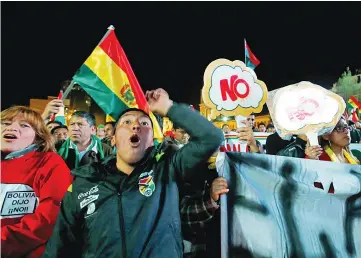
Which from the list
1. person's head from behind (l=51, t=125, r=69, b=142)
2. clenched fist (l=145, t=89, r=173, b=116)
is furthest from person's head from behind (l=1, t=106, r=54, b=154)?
person's head from behind (l=51, t=125, r=69, b=142)

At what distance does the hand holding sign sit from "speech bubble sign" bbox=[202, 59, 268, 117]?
0.22 m

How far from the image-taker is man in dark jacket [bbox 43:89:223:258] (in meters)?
2.28

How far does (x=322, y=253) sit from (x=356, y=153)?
246cm

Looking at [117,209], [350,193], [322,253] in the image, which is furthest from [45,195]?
[350,193]

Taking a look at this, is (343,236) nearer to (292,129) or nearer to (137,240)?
(292,129)

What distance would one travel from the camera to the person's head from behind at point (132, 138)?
98.5 inches

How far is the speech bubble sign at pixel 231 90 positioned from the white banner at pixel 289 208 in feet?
2.73

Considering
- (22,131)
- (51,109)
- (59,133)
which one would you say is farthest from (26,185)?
(59,133)

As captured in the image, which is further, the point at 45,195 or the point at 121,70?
the point at 121,70

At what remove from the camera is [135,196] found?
2.35 metres

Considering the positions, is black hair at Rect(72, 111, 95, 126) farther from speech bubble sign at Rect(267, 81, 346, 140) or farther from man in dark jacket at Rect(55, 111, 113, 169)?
speech bubble sign at Rect(267, 81, 346, 140)

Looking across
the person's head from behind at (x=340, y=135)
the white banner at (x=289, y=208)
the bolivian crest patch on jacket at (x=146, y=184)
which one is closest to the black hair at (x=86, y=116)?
the bolivian crest patch on jacket at (x=146, y=184)

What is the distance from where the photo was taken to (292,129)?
11.3 feet

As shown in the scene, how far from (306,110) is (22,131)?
269cm
